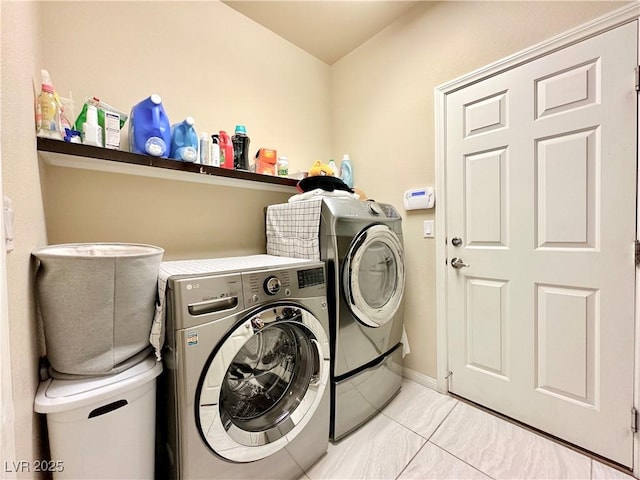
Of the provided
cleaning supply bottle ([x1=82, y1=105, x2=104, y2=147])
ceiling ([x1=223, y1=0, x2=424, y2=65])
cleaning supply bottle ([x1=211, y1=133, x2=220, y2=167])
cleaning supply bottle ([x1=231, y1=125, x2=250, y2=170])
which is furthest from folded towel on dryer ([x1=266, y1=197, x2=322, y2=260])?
ceiling ([x1=223, y1=0, x2=424, y2=65])

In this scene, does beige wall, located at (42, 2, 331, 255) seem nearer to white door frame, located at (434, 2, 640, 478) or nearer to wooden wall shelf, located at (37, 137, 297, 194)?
wooden wall shelf, located at (37, 137, 297, 194)

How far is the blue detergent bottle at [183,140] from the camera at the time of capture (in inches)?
55.4

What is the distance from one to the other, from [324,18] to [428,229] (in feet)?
5.70

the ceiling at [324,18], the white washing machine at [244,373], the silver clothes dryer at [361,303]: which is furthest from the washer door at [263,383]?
the ceiling at [324,18]

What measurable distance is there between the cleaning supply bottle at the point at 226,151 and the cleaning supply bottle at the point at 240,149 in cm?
6

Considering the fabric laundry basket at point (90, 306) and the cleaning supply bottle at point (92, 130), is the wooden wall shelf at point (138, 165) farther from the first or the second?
the fabric laundry basket at point (90, 306)

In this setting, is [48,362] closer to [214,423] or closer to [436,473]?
[214,423]

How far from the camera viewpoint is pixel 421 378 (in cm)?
194

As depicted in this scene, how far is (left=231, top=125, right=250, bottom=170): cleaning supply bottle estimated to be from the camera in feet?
5.65

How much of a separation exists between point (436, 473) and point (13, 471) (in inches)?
58.2

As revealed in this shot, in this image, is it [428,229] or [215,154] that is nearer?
[215,154]

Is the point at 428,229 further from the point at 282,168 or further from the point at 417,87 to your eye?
the point at 282,168

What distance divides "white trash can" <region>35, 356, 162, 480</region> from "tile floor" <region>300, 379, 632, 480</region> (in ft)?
2.42

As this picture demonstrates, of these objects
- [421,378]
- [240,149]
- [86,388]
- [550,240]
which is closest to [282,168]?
[240,149]
